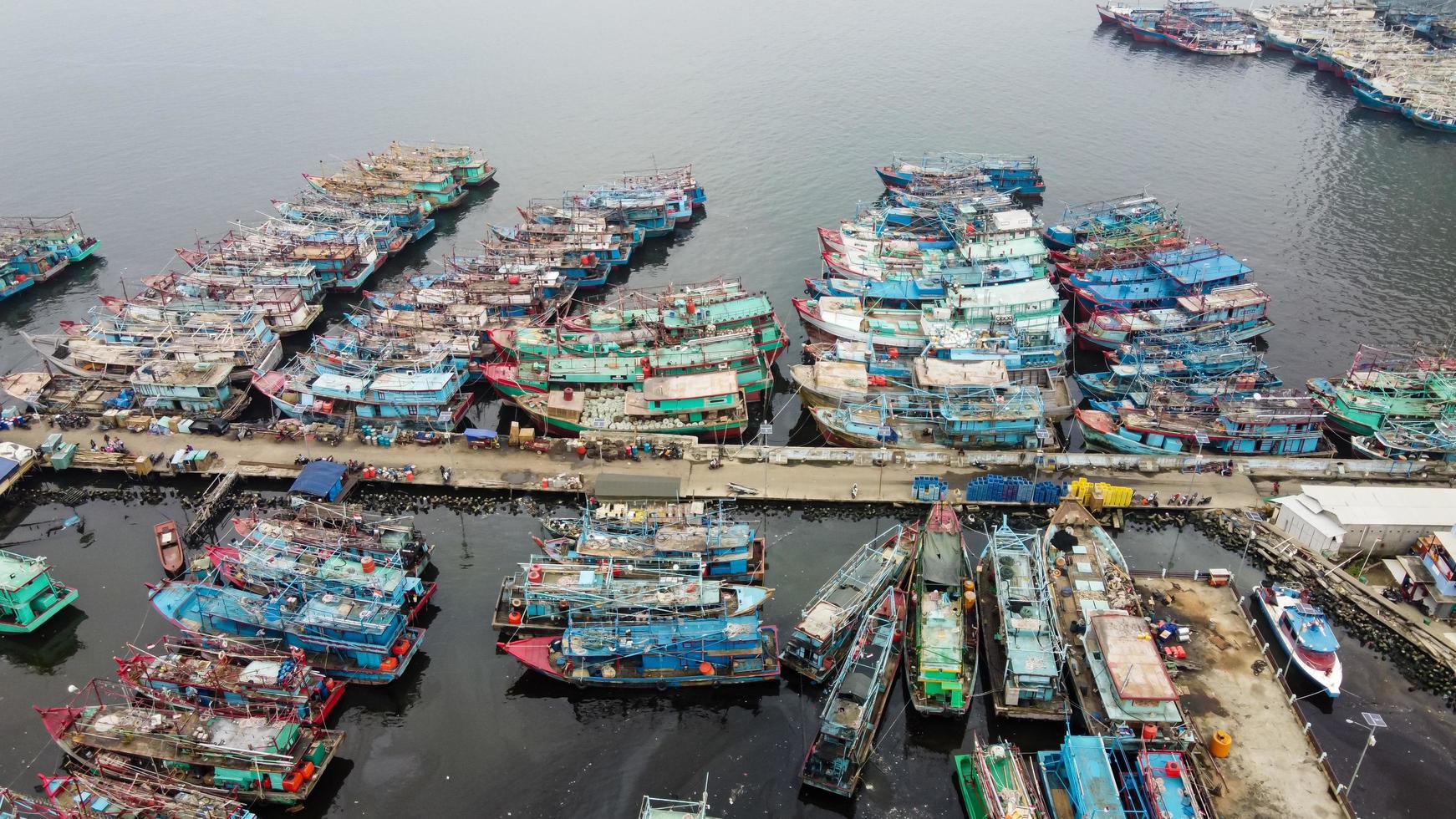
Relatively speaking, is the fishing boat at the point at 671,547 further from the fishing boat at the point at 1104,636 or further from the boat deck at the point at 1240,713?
the boat deck at the point at 1240,713

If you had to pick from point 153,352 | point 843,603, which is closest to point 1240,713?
point 843,603

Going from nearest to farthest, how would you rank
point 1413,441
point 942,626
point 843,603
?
1. point 942,626
2. point 843,603
3. point 1413,441

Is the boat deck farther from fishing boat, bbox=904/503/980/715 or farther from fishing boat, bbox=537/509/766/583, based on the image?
fishing boat, bbox=537/509/766/583

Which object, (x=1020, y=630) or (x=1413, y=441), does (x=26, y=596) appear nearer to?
(x=1020, y=630)

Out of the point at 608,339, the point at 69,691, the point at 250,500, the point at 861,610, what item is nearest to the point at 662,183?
the point at 608,339

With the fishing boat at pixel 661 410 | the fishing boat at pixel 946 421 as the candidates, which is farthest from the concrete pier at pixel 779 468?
the fishing boat at pixel 661 410

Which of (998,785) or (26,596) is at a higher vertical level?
(998,785)

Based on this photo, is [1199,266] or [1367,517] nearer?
[1367,517]
